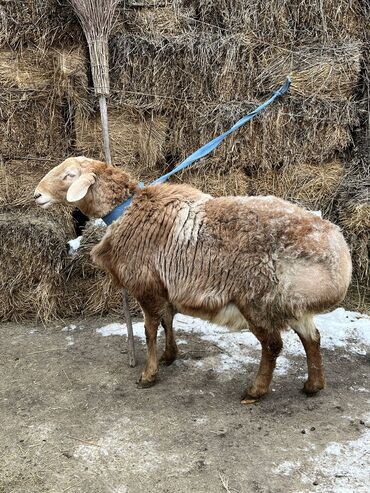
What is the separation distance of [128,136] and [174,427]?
327 cm

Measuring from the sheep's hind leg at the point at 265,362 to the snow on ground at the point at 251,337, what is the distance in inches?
22.4

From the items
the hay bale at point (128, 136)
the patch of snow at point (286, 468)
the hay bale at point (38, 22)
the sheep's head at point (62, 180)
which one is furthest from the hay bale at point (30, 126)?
the patch of snow at point (286, 468)

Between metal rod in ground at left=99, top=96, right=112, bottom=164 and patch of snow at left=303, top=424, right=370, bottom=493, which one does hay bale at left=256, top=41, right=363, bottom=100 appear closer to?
metal rod in ground at left=99, top=96, right=112, bottom=164

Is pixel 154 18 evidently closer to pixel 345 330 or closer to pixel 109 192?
pixel 109 192

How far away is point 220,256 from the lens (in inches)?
149

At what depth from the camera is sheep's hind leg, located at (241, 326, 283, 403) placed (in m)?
3.79

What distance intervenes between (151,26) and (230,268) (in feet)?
10.2

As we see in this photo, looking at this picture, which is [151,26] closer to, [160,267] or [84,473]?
[160,267]

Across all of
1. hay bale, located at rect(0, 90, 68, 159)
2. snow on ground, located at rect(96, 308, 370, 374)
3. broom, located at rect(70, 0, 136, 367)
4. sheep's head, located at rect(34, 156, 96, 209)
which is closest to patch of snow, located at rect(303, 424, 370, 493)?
snow on ground, located at rect(96, 308, 370, 374)

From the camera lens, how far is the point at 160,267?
4031mm

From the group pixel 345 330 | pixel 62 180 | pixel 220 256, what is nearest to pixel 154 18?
pixel 62 180

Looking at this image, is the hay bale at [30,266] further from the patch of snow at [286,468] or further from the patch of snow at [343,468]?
the patch of snow at [343,468]

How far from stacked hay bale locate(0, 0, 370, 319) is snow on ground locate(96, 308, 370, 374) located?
53 centimetres

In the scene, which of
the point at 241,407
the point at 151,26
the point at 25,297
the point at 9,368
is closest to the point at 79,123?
the point at 151,26
